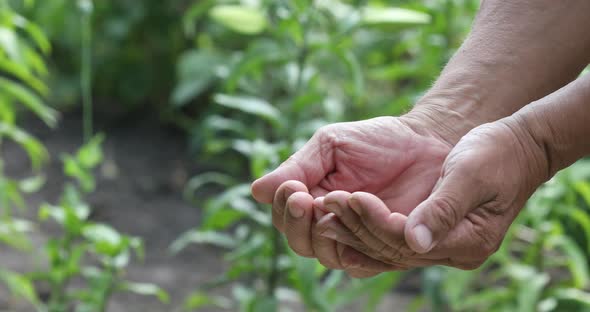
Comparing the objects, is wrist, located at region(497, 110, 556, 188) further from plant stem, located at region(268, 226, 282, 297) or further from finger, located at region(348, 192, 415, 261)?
plant stem, located at region(268, 226, 282, 297)

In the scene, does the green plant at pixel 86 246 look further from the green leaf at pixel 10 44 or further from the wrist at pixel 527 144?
the wrist at pixel 527 144

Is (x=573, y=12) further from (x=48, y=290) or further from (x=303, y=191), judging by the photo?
(x=48, y=290)

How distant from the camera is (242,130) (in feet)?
8.32

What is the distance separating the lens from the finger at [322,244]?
1.31m

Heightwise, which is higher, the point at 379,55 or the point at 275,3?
the point at 275,3

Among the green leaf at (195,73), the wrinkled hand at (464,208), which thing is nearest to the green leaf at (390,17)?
the wrinkled hand at (464,208)

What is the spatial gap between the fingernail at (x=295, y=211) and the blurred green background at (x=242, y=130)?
770mm

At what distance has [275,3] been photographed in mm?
2316

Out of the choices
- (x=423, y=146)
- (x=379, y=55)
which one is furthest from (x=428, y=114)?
(x=379, y=55)

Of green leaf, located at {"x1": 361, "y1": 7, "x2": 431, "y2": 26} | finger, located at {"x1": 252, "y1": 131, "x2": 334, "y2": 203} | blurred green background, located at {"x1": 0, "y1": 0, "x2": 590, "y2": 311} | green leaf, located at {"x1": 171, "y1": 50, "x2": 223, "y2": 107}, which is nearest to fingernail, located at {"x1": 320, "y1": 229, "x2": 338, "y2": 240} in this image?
finger, located at {"x1": 252, "y1": 131, "x2": 334, "y2": 203}

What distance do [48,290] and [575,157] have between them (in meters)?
2.03

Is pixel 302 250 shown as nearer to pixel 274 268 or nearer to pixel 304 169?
pixel 304 169

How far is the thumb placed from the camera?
1192 mm

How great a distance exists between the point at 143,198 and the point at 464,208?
2539 millimetres
